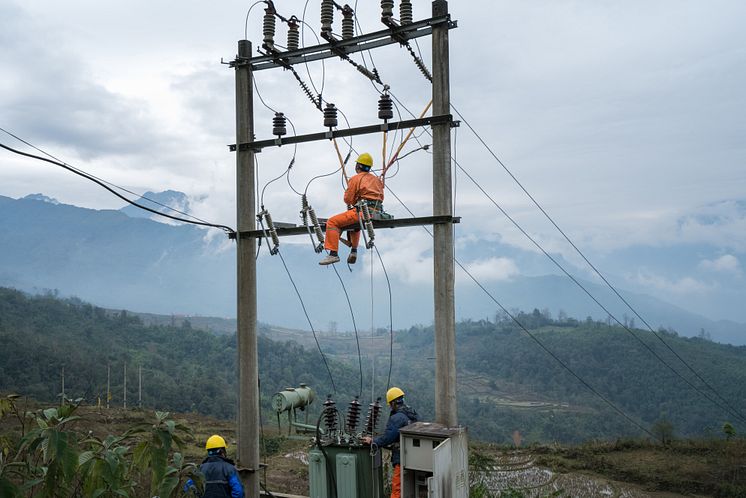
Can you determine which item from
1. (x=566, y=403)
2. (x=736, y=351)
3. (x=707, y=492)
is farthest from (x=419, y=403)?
(x=707, y=492)

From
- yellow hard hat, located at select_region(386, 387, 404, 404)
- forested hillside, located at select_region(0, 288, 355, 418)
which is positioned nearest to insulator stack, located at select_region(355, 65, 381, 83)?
yellow hard hat, located at select_region(386, 387, 404, 404)

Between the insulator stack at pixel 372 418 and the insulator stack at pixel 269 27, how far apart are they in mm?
5204

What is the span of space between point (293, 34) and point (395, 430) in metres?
5.66

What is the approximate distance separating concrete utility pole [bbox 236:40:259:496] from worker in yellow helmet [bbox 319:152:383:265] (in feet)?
4.81

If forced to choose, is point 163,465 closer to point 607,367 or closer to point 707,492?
point 707,492

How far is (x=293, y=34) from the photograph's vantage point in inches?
372

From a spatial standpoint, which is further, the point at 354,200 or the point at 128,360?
the point at 128,360

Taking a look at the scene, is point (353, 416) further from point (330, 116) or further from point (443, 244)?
point (330, 116)

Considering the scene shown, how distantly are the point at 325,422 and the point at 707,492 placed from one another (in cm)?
1216

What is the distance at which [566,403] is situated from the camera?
10281cm

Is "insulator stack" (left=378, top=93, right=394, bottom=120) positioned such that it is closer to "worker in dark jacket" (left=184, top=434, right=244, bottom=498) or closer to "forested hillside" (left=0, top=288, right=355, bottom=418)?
"worker in dark jacket" (left=184, top=434, right=244, bottom=498)

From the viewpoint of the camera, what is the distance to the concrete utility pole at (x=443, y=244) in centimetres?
809

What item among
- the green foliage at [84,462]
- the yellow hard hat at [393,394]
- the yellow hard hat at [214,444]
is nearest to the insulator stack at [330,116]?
the yellow hard hat at [393,394]

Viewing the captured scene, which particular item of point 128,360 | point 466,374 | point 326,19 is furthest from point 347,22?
point 466,374
